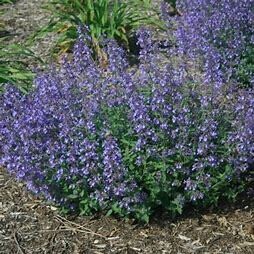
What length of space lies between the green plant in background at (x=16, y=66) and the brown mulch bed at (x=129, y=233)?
4.89 ft

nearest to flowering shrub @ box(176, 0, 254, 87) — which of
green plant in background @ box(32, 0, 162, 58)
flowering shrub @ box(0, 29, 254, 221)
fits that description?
green plant in background @ box(32, 0, 162, 58)

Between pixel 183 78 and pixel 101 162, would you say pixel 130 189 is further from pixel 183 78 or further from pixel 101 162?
pixel 183 78

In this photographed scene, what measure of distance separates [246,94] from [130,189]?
1.02 meters

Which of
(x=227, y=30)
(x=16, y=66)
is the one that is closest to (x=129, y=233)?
(x=227, y=30)

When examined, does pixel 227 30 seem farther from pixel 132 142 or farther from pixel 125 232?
pixel 125 232

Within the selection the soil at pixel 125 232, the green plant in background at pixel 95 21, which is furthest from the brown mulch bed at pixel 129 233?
the green plant in background at pixel 95 21

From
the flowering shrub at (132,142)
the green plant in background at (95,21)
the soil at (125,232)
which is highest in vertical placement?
the flowering shrub at (132,142)

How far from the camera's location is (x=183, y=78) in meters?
4.86

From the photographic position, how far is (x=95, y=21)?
7543 millimetres

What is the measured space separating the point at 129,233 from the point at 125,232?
0.10ft

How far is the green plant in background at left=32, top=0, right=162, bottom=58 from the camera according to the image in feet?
24.5

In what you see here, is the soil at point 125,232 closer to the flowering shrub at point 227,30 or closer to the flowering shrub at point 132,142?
the flowering shrub at point 132,142

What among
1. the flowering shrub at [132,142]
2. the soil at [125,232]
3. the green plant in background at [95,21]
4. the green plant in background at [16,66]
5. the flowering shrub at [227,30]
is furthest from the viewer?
the green plant in background at [95,21]

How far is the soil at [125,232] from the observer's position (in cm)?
469
